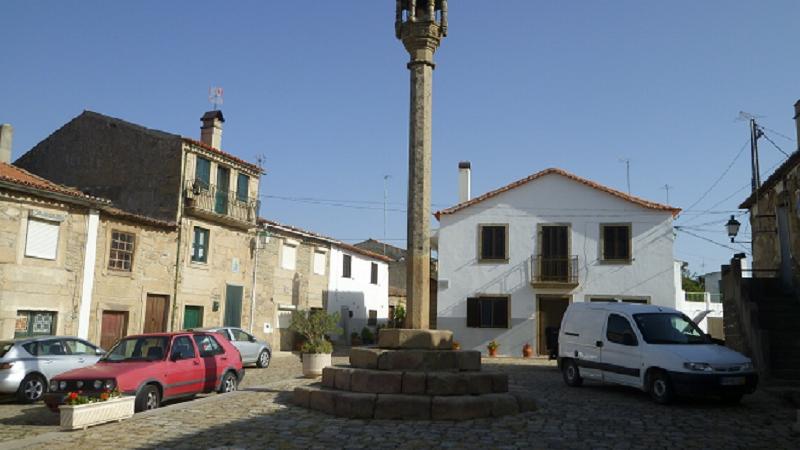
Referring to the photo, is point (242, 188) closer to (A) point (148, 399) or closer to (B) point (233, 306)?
(B) point (233, 306)

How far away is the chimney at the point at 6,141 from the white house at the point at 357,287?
50.4 feet

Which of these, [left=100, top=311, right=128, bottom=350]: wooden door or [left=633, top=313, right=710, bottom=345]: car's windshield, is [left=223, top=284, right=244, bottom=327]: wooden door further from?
[left=633, top=313, right=710, bottom=345]: car's windshield

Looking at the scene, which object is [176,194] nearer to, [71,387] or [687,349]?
[71,387]

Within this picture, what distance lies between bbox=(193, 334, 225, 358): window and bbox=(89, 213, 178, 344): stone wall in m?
8.89

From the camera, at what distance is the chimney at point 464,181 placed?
29.0 meters

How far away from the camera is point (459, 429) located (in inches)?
350

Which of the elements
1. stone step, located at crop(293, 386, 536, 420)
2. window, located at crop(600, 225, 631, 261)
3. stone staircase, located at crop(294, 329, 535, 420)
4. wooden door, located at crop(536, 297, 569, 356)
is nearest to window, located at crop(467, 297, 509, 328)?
wooden door, located at crop(536, 297, 569, 356)

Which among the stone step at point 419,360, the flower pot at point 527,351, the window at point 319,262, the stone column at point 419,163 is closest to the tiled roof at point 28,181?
the stone column at point 419,163

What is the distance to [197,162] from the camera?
82.0ft

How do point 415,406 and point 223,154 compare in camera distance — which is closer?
point 415,406

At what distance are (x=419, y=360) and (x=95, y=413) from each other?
193 inches

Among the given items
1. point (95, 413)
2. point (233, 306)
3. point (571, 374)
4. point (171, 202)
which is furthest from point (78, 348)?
point (233, 306)

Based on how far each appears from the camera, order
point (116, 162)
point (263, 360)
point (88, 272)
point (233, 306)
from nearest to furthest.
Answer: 1. point (88, 272)
2. point (263, 360)
3. point (116, 162)
4. point (233, 306)

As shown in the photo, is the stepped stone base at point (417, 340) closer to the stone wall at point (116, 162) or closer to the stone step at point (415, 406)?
the stone step at point (415, 406)
